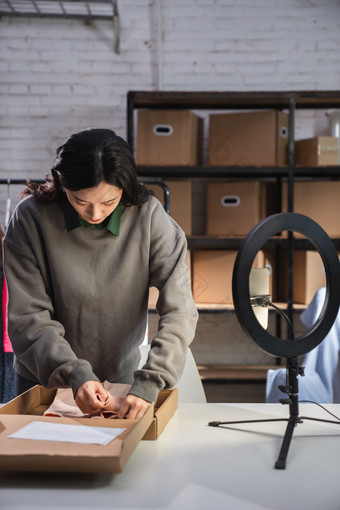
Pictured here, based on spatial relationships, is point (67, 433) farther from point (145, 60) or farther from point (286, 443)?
point (145, 60)

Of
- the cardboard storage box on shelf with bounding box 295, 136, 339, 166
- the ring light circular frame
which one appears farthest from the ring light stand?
the cardboard storage box on shelf with bounding box 295, 136, 339, 166

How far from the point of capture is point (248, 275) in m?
1.02

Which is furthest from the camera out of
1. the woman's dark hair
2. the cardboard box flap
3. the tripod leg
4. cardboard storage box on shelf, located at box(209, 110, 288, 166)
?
cardboard storage box on shelf, located at box(209, 110, 288, 166)

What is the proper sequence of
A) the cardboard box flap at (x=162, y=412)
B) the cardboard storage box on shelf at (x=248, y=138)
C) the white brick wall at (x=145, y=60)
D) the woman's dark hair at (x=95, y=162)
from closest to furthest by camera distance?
the cardboard box flap at (x=162, y=412)
the woman's dark hair at (x=95, y=162)
the cardboard storage box on shelf at (x=248, y=138)
the white brick wall at (x=145, y=60)

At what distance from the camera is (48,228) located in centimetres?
128

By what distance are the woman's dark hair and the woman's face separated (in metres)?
0.01

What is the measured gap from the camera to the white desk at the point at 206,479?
751 millimetres

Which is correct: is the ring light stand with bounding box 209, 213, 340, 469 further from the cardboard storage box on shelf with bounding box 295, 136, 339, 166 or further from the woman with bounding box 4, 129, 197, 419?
the cardboard storage box on shelf with bounding box 295, 136, 339, 166

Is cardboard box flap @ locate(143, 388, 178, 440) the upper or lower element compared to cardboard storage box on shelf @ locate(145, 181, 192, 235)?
lower

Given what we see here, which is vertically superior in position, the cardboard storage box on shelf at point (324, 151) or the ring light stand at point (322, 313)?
the cardboard storage box on shelf at point (324, 151)

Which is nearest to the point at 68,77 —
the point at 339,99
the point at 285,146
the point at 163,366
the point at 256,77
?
the point at 256,77

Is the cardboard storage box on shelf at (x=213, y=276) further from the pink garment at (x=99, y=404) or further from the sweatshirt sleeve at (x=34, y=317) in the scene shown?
the pink garment at (x=99, y=404)

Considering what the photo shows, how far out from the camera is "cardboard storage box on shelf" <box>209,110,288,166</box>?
9.63 feet

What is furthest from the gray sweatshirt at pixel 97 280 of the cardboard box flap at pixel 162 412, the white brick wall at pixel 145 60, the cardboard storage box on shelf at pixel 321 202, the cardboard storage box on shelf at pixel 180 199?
the white brick wall at pixel 145 60
